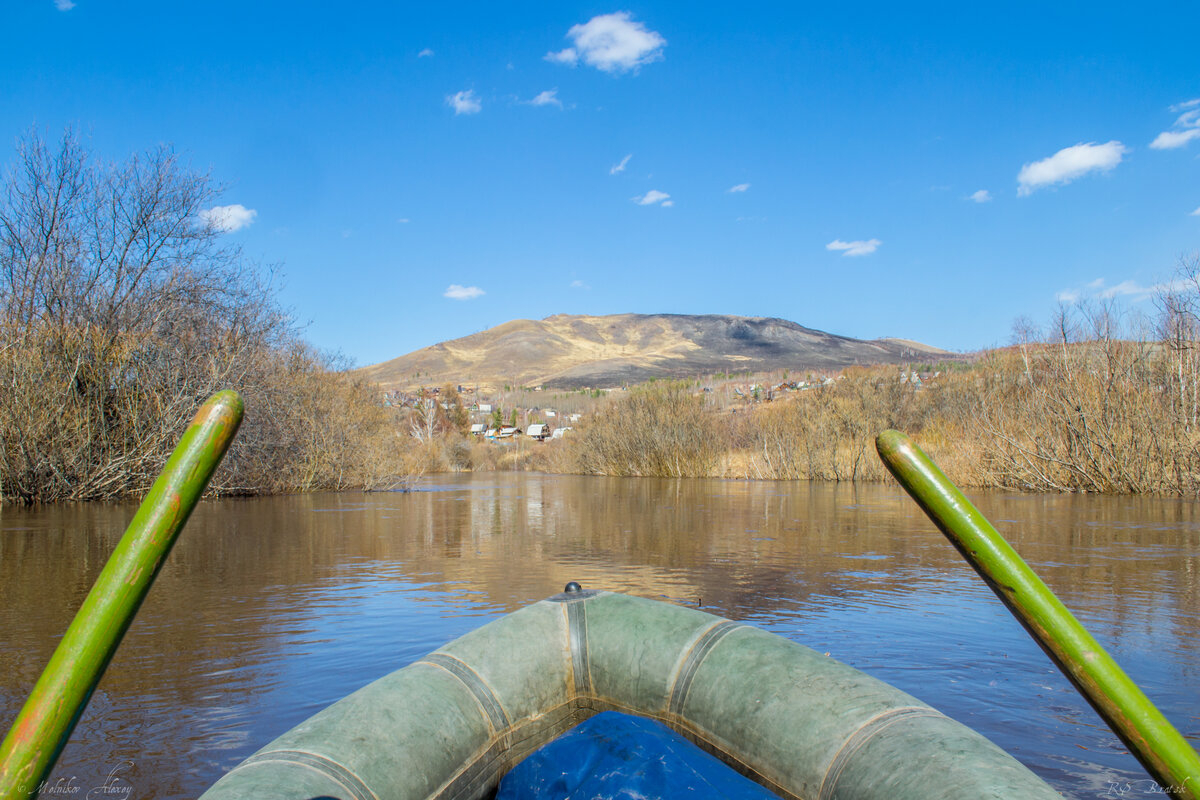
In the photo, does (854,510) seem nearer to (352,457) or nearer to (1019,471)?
(1019,471)

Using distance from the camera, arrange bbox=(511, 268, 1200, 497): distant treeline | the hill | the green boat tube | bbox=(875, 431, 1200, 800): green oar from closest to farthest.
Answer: bbox=(875, 431, 1200, 800): green oar → the green boat tube → bbox=(511, 268, 1200, 497): distant treeline → the hill

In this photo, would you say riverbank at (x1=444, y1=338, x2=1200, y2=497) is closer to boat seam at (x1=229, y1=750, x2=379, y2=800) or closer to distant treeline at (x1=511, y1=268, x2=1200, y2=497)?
distant treeline at (x1=511, y1=268, x2=1200, y2=497)

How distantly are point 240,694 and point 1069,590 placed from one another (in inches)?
268

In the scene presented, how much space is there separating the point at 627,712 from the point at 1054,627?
1.84 m

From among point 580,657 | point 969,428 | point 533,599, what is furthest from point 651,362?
point 580,657

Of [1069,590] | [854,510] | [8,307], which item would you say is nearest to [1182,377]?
[854,510]

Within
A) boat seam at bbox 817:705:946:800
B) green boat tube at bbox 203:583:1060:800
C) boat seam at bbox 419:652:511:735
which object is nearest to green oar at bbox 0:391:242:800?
green boat tube at bbox 203:583:1060:800

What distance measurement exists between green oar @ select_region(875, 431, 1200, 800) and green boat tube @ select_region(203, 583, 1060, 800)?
0.61 metres

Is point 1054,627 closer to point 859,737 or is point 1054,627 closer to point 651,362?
point 859,737

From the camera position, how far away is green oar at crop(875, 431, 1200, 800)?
112cm

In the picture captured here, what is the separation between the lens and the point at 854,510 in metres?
15.0

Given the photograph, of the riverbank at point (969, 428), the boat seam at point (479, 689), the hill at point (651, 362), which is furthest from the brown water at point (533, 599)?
the hill at point (651, 362)

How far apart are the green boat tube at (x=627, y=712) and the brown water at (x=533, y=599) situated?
1.40 m

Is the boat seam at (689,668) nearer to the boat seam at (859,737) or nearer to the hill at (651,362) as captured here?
the boat seam at (859,737)
